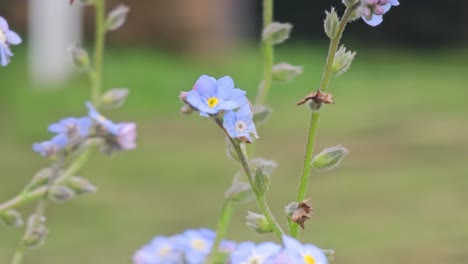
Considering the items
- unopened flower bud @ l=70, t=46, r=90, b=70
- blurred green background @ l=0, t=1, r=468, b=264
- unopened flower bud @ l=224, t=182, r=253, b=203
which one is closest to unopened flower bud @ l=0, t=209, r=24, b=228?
unopened flower bud @ l=224, t=182, r=253, b=203

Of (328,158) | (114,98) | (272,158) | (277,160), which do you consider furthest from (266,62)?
(272,158)

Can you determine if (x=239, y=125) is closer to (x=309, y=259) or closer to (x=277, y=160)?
(x=309, y=259)

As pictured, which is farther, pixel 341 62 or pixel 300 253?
pixel 341 62

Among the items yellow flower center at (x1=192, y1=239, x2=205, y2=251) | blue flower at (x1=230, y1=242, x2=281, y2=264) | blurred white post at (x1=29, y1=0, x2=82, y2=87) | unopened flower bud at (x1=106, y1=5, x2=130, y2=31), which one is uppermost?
blurred white post at (x1=29, y1=0, x2=82, y2=87)

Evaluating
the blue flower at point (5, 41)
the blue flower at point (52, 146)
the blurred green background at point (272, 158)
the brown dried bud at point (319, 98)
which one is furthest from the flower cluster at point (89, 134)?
the blurred green background at point (272, 158)

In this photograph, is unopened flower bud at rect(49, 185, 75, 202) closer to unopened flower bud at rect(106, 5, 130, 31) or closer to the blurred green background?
unopened flower bud at rect(106, 5, 130, 31)

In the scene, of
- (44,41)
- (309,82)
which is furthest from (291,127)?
(44,41)

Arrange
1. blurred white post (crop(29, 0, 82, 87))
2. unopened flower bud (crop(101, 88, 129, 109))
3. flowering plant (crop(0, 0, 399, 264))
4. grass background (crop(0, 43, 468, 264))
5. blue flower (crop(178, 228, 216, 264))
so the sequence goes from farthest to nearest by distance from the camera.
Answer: blurred white post (crop(29, 0, 82, 87)), grass background (crop(0, 43, 468, 264)), unopened flower bud (crop(101, 88, 129, 109)), blue flower (crop(178, 228, 216, 264)), flowering plant (crop(0, 0, 399, 264))
